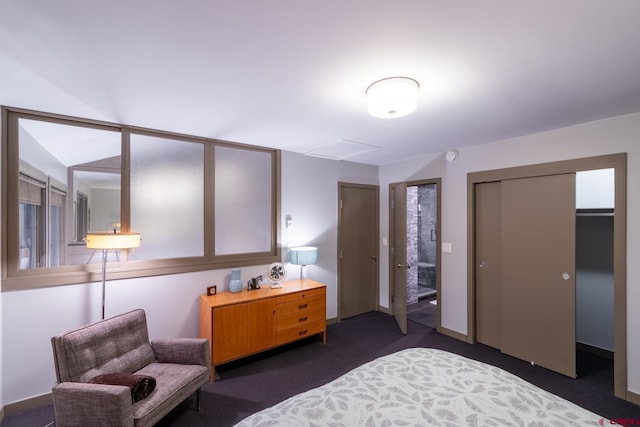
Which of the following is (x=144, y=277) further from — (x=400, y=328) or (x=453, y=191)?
(x=453, y=191)

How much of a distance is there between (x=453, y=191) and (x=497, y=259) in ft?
3.24

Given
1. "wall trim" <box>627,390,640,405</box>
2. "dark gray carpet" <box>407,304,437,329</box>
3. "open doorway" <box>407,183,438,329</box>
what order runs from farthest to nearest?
"open doorway" <box>407,183,438,329</box>, "dark gray carpet" <box>407,304,437,329</box>, "wall trim" <box>627,390,640,405</box>

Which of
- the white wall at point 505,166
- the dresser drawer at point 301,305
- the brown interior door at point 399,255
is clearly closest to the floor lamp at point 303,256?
the dresser drawer at point 301,305

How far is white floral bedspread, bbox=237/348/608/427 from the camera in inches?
51.8

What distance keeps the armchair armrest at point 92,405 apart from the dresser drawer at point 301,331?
5.34ft

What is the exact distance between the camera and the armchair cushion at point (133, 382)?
6.00 ft

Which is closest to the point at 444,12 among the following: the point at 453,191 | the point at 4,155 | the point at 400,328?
the point at 453,191

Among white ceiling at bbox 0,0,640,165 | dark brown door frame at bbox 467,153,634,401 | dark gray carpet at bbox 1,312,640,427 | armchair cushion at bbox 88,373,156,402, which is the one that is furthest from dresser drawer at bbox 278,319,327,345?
dark brown door frame at bbox 467,153,634,401

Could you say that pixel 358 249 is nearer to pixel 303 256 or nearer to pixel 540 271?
pixel 303 256

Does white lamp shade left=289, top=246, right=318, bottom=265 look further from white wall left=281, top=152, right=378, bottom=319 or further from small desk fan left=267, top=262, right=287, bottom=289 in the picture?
white wall left=281, top=152, right=378, bottom=319

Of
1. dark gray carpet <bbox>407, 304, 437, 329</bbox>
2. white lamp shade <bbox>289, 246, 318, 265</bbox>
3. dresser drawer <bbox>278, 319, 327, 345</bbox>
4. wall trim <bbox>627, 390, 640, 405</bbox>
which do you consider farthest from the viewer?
dark gray carpet <bbox>407, 304, 437, 329</bbox>

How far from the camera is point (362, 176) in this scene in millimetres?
4598

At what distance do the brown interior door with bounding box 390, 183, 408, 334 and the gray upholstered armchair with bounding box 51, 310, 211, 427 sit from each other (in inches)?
97.5

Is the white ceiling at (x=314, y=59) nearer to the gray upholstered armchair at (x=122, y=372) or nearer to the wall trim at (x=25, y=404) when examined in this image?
the gray upholstered armchair at (x=122, y=372)
